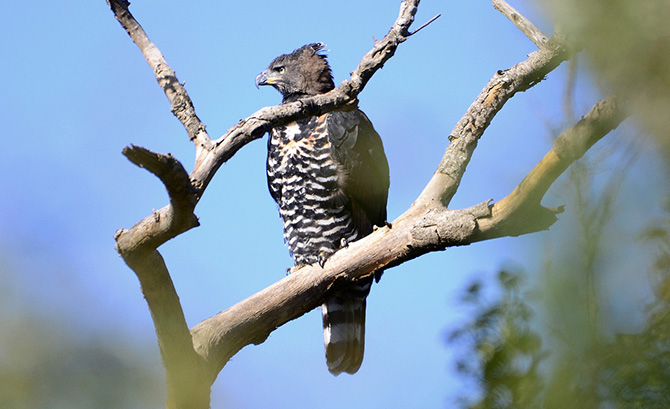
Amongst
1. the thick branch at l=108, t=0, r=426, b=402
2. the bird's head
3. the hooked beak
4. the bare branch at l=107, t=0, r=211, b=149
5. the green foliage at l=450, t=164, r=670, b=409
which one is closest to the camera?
the green foliage at l=450, t=164, r=670, b=409

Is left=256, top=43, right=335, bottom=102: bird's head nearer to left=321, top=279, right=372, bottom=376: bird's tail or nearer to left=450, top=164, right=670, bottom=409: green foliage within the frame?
left=321, top=279, right=372, bottom=376: bird's tail

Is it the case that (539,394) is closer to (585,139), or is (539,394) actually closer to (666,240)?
(666,240)

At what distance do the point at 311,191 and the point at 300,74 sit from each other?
56.8 inches

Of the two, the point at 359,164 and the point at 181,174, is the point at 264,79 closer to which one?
the point at 359,164

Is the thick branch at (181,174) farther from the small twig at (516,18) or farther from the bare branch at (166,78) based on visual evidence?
the small twig at (516,18)

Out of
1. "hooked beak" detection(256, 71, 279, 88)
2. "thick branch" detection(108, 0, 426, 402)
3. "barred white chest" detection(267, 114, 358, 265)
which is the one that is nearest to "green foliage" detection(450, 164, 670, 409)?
"thick branch" detection(108, 0, 426, 402)

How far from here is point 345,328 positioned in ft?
17.3

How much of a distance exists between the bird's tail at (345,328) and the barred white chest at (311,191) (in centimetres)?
46

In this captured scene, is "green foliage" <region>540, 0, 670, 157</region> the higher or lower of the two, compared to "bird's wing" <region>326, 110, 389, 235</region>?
lower

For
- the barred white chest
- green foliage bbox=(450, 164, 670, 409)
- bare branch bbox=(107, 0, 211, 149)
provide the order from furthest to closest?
the barred white chest < bare branch bbox=(107, 0, 211, 149) < green foliage bbox=(450, 164, 670, 409)

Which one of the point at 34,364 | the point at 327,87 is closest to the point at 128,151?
the point at 34,364

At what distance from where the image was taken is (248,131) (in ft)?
9.70

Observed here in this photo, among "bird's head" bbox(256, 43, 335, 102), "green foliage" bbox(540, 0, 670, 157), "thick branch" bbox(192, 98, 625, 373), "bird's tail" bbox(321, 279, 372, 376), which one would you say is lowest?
"green foliage" bbox(540, 0, 670, 157)

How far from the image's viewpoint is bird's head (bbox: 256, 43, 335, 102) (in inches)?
234
